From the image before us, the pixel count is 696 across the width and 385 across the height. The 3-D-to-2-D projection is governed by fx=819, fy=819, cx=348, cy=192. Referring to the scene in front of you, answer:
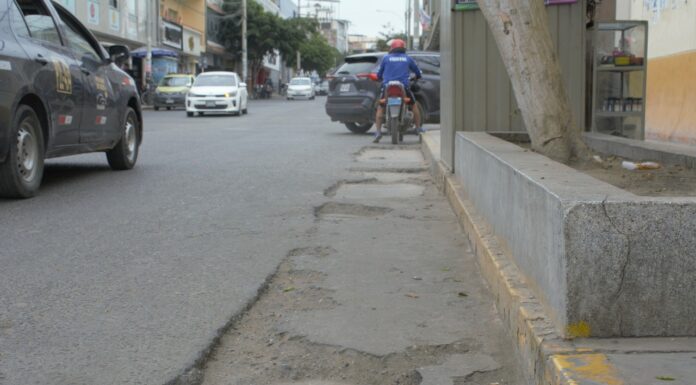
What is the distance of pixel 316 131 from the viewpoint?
56.5 feet

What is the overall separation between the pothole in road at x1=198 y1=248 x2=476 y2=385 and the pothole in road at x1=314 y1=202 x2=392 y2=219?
8.84 ft

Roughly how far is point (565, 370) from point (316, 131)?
14.9 m

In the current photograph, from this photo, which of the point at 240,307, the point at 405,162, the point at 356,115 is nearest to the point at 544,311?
the point at 240,307

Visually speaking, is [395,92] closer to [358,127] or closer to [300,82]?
[358,127]

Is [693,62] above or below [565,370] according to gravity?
above

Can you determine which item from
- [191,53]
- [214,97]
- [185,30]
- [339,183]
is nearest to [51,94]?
[339,183]

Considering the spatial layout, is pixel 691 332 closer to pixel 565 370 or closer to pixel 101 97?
pixel 565 370

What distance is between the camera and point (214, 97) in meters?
25.3

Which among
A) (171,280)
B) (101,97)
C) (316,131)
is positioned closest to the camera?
(171,280)

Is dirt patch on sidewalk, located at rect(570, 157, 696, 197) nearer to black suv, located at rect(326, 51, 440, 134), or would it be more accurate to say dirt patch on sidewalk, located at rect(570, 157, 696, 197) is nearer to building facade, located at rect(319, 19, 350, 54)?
black suv, located at rect(326, 51, 440, 134)

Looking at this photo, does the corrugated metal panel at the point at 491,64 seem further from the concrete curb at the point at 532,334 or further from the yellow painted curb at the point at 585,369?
the yellow painted curb at the point at 585,369

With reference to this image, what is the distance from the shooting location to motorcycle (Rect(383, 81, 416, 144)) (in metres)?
A: 12.9

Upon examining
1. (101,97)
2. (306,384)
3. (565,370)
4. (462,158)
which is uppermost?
(101,97)

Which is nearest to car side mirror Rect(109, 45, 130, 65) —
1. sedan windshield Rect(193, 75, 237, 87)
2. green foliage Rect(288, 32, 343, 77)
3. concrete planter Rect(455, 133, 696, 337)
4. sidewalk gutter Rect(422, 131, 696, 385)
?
sidewalk gutter Rect(422, 131, 696, 385)
